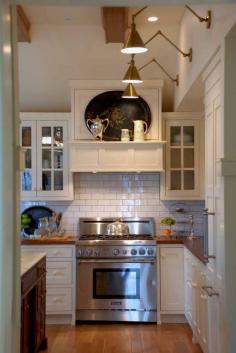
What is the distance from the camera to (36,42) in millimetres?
5527

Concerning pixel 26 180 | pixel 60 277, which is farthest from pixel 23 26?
pixel 60 277

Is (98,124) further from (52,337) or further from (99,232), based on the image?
(52,337)

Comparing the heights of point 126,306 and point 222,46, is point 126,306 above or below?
below

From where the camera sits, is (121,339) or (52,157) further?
(52,157)

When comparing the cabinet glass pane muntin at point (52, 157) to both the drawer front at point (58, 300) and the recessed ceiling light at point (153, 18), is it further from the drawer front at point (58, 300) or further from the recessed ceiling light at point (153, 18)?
the recessed ceiling light at point (153, 18)

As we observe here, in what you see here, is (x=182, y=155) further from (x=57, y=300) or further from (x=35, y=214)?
(x=57, y=300)

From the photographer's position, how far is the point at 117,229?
19.8ft

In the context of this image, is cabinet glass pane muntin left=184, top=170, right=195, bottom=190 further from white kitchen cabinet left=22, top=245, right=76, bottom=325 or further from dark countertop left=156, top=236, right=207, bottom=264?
white kitchen cabinet left=22, top=245, right=76, bottom=325

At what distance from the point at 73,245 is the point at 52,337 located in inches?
41.4

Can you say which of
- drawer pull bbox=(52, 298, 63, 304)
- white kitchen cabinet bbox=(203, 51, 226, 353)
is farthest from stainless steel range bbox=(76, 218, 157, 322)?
white kitchen cabinet bbox=(203, 51, 226, 353)

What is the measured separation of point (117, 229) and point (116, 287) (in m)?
0.75

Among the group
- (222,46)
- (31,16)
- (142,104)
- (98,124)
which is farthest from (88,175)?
(222,46)

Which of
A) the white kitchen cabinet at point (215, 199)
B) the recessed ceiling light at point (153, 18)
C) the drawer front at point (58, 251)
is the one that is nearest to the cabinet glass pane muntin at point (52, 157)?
the drawer front at point (58, 251)

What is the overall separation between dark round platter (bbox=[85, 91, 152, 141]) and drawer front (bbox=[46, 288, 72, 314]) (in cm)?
191
